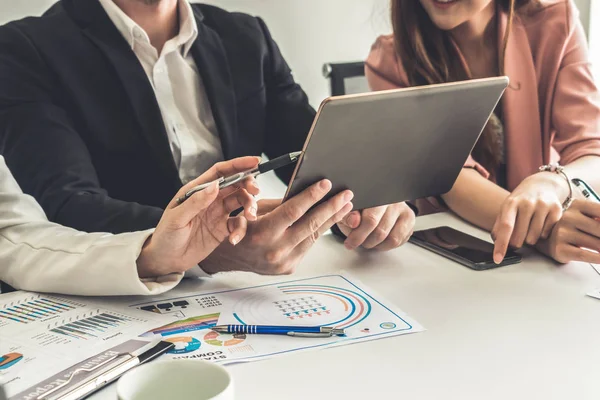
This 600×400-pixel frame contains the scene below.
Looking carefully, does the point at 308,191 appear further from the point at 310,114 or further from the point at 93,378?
the point at 310,114

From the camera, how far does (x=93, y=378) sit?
22.1 inches

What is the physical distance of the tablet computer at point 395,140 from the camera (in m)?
0.69

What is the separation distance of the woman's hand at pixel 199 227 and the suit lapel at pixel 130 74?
1.47 ft

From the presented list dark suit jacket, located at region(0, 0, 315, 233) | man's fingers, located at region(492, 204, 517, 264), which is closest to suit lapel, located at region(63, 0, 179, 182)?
dark suit jacket, located at region(0, 0, 315, 233)

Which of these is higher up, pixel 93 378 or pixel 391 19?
pixel 391 19

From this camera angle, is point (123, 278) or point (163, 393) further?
point (123, 278)

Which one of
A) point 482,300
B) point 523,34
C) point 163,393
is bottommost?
point 482,300

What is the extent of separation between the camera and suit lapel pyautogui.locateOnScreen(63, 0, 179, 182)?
117cm

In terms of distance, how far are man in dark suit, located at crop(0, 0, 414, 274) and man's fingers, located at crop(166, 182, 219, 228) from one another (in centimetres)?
11

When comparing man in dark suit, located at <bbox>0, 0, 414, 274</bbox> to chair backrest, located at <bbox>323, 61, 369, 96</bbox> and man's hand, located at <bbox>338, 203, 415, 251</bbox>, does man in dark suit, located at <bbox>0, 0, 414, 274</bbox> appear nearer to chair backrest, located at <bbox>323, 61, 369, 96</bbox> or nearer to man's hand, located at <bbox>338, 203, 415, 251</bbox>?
man's hand, located at <bbox>338, 203, 415, 251</bbox>

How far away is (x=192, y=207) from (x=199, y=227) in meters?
0.09

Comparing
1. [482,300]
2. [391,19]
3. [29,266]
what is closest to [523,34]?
[391,19]

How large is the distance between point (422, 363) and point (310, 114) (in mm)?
866

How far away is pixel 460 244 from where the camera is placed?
96 centimetres
